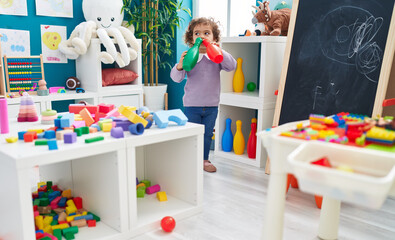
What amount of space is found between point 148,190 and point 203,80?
869 millimetres

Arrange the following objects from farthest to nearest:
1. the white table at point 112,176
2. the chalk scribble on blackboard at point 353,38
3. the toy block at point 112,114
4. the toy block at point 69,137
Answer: the chalk scribble on blackboard at point 353,38 → the toy block at point 112,114 → the toy block at point 69,137 → the white table at point 112,176

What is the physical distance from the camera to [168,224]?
5.62 feet

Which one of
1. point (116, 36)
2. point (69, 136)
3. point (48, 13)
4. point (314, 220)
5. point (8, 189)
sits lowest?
point (314, 220)

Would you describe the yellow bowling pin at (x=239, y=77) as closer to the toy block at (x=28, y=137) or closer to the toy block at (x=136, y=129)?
the toy block at (x=136, y=129)

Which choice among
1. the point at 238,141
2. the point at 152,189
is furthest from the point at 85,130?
the point at 238,141

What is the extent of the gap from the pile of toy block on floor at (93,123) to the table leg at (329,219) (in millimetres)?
780

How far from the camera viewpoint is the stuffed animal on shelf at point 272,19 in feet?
8.84

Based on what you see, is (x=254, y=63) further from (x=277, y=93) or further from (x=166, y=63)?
(x=166, y=63)

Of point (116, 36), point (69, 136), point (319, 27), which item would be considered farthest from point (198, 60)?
point (69, 136)

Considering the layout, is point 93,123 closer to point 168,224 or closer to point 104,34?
point 168,224

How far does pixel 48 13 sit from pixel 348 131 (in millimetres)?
3010

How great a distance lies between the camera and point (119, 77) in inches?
133

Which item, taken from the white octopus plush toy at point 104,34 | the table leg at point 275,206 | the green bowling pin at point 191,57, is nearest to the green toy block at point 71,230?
the table leg at point 275,206

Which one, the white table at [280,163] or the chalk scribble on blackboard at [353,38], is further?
the chalk scribble on blackboard at [353,38]
